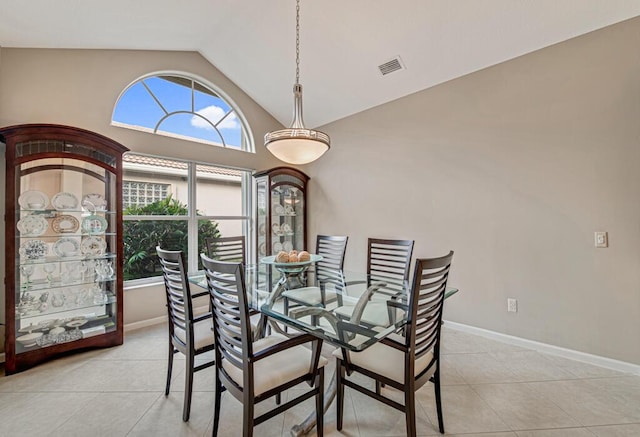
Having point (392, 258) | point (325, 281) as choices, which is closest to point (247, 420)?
point (325, 281)

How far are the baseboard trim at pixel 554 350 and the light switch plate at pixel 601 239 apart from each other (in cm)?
95

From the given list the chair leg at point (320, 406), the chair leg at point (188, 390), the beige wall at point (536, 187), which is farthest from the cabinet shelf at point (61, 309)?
the beige wall at point (536, 187)

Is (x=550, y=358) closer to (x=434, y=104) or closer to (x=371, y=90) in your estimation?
(x=434, y=104)

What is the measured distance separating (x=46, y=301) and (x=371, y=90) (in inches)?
161

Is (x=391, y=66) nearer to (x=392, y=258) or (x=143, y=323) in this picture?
(x=392, y=258)

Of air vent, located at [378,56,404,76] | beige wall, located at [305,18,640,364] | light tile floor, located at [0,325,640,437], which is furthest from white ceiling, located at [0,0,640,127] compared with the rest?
light tile floor, located at [0,325,640,437]

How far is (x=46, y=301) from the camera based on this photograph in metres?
2.58

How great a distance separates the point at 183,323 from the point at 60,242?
177 cm

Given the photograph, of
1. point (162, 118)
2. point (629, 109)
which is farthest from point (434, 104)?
point (162, 118)

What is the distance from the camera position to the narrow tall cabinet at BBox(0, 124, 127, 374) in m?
2.34

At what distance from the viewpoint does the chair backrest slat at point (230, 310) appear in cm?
137

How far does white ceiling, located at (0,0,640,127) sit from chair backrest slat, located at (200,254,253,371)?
8.55ft

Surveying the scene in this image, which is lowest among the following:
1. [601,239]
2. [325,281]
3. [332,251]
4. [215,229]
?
[325,281]

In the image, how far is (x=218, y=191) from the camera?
409 cm
